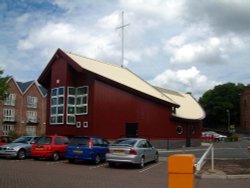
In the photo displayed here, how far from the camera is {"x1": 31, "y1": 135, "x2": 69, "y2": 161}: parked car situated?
21531mm

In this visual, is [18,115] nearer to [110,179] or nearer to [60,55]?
[60,55]

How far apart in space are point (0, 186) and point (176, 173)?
6880 millimetres

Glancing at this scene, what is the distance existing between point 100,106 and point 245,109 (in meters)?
63.6

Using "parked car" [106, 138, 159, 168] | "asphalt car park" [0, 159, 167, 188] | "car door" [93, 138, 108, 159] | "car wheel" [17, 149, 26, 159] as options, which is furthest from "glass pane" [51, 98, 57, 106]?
"asphalt car park" [0, 159, 167, 188]

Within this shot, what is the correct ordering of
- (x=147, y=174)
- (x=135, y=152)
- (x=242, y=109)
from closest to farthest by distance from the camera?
(x=147, y=174)
(x=135, y=152)
(x=242, y=109)

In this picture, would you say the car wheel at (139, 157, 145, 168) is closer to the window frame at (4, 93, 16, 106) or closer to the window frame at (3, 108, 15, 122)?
the window frame at (3, 108, 15, 122)

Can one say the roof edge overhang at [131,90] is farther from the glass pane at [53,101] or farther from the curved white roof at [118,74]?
the glass pane at [53,101]

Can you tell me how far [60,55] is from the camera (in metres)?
32.7

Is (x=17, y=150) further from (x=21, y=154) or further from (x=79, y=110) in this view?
(x=79, y=110)

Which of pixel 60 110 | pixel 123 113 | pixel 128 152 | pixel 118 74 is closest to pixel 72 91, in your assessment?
pixel 60 110

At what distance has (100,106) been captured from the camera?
30.4 meters

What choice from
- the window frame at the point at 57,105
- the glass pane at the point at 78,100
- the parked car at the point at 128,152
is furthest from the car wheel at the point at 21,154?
the glass pane at the point at 78,100

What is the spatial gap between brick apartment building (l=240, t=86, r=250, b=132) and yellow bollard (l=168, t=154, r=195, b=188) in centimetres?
8210

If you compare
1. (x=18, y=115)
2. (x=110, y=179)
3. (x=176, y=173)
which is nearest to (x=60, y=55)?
(x=110, y=179)
